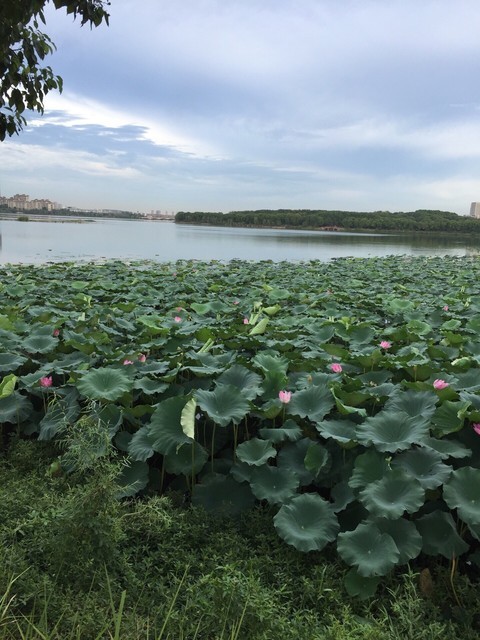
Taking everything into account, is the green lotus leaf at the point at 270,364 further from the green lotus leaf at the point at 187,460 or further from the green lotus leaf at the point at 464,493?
the green lotus leaf at the point at 464,493

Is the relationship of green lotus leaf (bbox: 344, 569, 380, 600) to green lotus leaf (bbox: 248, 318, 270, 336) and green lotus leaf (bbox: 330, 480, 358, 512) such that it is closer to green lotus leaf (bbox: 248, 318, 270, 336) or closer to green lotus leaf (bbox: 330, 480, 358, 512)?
green lotus leaf (bbox: 330, 480, 358, 512)

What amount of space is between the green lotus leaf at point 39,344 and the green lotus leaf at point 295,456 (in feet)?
5.08

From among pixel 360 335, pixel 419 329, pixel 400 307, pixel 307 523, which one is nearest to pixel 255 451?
pixel 307 523

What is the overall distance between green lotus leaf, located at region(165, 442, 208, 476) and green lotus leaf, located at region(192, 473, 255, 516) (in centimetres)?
7

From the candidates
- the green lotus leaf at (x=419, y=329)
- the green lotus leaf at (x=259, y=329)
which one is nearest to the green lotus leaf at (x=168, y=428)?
the green lotus leaf at (x=259, y=329)

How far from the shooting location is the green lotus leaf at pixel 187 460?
191cm

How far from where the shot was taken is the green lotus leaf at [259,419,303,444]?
6.25ft

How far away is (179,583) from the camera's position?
4.83ft

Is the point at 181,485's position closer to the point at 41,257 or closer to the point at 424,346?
the point at 424,346

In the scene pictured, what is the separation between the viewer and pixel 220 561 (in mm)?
1562

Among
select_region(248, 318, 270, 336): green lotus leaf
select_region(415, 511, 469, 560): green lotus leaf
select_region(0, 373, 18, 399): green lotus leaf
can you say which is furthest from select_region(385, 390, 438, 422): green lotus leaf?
select_region(0, 373, 18, 399): green lotus leaf

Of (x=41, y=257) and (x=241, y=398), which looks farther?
(x=41, y=257)

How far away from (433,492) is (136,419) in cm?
124

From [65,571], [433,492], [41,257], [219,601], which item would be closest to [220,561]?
[219,601]
